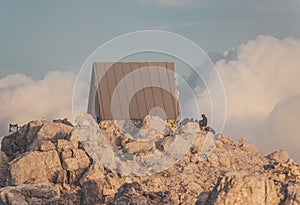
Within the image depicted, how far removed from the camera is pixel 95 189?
38.2 m

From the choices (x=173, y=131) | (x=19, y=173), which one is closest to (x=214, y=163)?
(x=173, y=131)

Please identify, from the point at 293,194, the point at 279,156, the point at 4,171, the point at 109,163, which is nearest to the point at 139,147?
the point at 109,163

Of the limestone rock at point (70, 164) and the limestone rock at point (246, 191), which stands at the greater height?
the limestone rock at point (70, 164)

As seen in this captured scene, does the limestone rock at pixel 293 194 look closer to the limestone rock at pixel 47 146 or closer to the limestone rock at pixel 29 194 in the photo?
the limestone rock at pixel 29 194

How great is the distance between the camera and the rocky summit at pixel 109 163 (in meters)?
38.1

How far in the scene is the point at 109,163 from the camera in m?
44.6

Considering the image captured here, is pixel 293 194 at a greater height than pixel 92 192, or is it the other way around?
pixel 92 192

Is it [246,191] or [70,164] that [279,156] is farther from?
[246,191]

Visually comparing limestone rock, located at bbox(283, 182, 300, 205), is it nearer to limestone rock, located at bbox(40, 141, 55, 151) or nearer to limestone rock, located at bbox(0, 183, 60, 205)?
limestone rock, located at bbox(0, 183, 60, 205)

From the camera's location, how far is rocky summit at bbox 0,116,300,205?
3812cm

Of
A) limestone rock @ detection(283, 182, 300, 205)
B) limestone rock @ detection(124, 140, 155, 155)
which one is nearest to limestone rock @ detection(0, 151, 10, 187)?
limestone rock @ detection(124, 140, 155, 155)

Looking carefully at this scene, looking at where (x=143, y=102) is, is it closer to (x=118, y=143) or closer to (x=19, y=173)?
(x=118, y=143)

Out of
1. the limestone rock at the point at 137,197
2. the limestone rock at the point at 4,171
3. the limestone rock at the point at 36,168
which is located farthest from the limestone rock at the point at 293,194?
the limestone rock at the point at 4,171

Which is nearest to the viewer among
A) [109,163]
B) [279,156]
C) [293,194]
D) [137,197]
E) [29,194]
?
[293,194]
